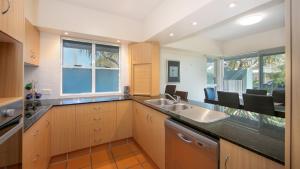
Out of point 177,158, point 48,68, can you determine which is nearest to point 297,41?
point 177,158

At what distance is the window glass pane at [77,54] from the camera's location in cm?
277

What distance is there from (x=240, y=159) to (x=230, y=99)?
2184mm

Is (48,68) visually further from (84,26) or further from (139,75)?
(139,75)

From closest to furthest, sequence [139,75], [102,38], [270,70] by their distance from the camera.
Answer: [102,38] < [139,75] < [270,70]

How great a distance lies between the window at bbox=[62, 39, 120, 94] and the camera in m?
2.79

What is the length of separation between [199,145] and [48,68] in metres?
2.85

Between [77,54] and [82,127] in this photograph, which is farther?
[77,54]

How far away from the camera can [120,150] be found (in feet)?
7.96

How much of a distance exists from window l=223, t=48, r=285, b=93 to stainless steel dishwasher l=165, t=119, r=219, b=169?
3.77 m

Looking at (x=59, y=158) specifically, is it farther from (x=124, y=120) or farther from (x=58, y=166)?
(x=124, y=120)

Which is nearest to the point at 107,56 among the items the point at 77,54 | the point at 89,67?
the point at 89,67

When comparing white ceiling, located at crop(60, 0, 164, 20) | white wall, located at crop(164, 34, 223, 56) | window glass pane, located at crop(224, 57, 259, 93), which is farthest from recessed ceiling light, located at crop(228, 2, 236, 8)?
Result: window glass pane, located at crop(224, 57, 259, 93)

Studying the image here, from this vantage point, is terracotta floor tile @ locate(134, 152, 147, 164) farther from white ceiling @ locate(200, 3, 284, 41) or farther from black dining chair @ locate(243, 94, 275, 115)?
white ceiling @ locate(200, 3, 284, 41)

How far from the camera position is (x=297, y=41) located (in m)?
0.57
